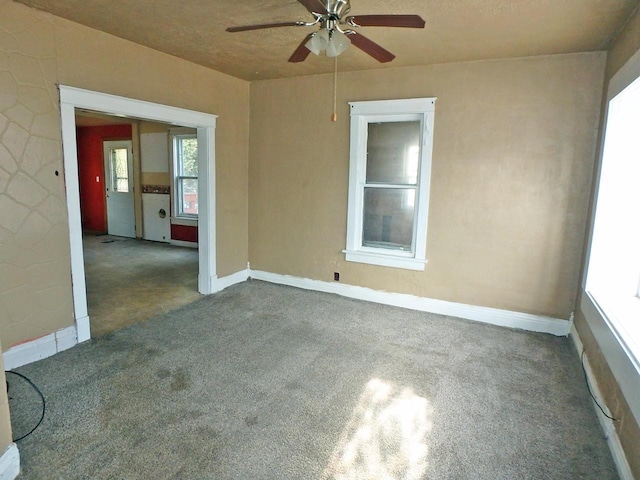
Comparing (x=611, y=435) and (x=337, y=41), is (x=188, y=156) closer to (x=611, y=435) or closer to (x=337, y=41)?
(x=337, y=41)

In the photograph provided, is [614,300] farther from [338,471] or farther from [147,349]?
[147,349]

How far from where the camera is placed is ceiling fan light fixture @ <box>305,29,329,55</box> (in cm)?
216

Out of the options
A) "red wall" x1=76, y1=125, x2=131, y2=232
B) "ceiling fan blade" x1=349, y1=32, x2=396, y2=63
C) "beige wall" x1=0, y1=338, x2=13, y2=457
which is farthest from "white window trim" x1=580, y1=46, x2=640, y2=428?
"red wall" x1=76, y1=125, x2=131, y2=232

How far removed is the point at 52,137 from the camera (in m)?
2.87

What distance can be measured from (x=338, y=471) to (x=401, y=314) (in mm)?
2305

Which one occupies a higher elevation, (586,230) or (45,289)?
(586,230)

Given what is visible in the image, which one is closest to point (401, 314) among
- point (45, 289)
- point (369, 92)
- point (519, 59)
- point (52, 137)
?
point (369, 92)

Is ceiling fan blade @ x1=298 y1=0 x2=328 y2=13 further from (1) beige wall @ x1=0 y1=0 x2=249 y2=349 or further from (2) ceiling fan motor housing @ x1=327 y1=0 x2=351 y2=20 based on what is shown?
(1) beige wall @ x1=0 y1=0 x2=249 y2=349

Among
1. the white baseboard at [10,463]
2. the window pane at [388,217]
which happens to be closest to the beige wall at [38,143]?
the white baseboard at [10,463]

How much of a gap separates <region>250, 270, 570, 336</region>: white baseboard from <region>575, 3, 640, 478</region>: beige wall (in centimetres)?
33

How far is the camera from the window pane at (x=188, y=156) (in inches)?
279

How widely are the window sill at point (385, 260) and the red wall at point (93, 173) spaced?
625cm

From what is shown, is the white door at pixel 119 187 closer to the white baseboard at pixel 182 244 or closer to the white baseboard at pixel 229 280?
A: the white baseboard at pixel 182 244

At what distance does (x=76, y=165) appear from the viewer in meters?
3.02
